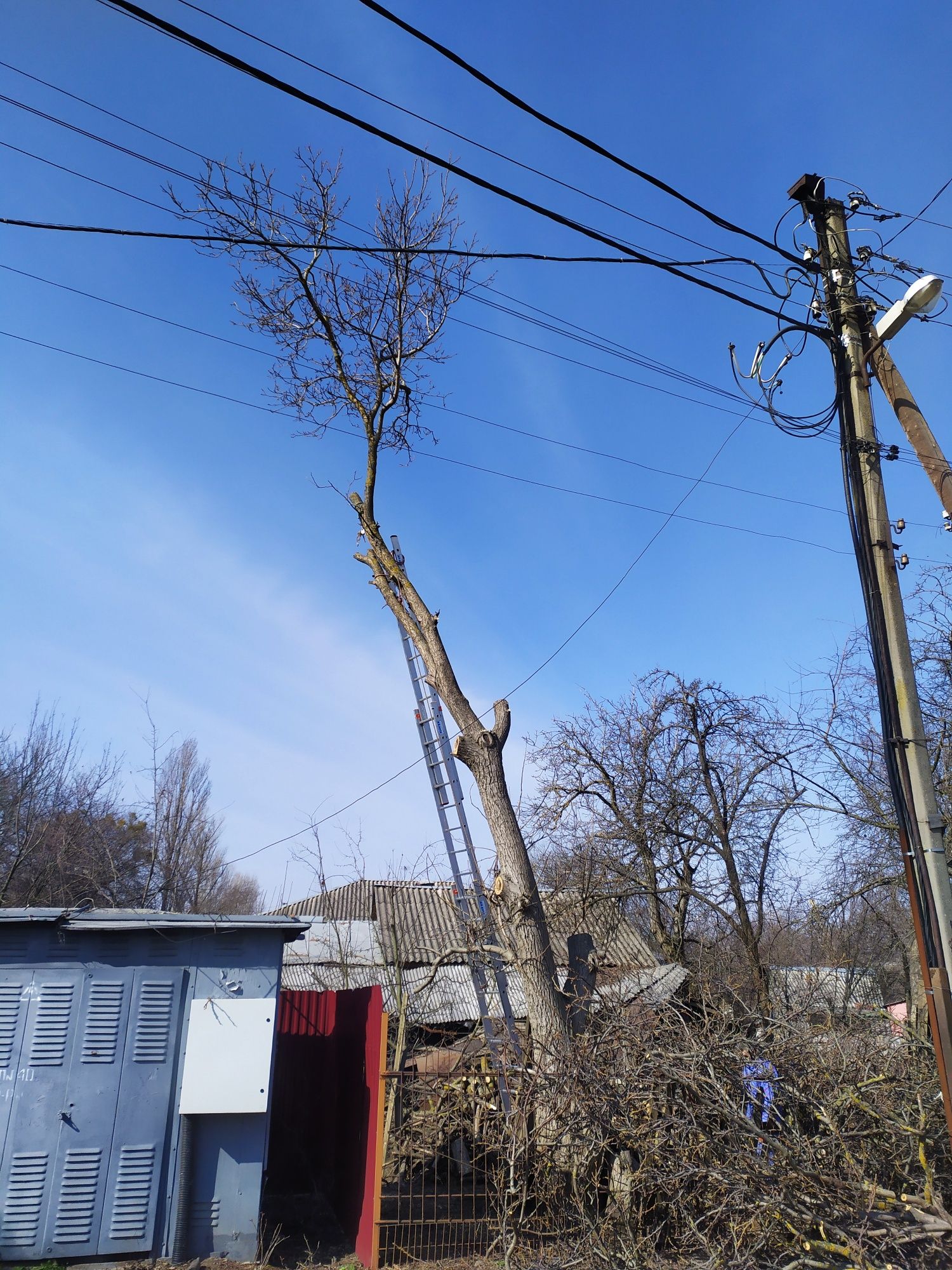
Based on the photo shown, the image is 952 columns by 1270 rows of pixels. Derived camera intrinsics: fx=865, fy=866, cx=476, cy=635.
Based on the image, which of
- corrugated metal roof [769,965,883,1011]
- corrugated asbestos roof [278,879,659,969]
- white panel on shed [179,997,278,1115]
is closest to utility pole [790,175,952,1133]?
corrugated metal roof [769,965,883,1011]

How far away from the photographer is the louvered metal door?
683cm

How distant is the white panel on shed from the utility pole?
524 centimetres

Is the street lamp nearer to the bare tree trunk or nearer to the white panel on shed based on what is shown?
the bare tree trunk

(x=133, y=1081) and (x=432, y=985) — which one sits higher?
(x=432, y=985)

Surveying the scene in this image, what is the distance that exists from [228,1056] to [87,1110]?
115 centimetres

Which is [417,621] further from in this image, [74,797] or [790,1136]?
[74,797]

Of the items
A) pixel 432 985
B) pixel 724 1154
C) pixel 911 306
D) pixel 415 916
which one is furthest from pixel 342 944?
pixel 911 306

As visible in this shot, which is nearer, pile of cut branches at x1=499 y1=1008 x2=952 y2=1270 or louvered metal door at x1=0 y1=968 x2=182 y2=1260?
pile of cut branches at x1=499 y1=1008 x2=952 y2=1270

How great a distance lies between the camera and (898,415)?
265 inches

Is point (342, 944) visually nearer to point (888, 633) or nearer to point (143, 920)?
point (143, 920)

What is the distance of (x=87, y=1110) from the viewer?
7.11 m

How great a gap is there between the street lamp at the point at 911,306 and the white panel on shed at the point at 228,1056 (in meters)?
7.52

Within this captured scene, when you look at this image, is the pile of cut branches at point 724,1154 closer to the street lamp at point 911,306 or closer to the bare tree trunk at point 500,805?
the bare tree trunk at point 500,805

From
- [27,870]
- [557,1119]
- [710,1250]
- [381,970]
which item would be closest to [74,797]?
[27,870]
